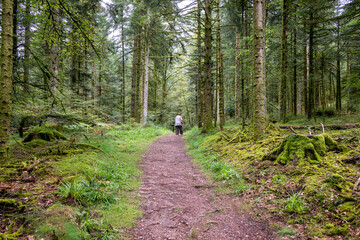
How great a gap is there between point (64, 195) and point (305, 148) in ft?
16.9

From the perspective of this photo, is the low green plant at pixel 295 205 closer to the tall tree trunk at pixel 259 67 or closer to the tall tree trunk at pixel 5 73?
the tall tree trunk at pixel 259 67

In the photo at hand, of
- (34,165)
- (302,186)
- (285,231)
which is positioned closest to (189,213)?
(285,231)

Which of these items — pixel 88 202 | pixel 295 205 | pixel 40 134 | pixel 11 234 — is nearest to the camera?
pixel 11 234

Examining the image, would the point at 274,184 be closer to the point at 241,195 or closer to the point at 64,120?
the point at 241,195

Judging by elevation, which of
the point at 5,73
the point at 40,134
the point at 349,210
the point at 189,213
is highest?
the point at 5,73

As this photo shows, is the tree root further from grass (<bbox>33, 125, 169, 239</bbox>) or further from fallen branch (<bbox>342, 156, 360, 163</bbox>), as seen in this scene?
fallen branch (<bbox>342, 156, 360, 163</bbox>)

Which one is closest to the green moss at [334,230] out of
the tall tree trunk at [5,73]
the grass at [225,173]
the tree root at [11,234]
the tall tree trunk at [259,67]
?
the grass at [225,173]

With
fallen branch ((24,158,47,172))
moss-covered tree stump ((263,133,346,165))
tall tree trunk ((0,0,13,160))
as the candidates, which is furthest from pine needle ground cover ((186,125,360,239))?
tall tree trunk ((0,0,13,160))

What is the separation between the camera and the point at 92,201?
11.0 feet

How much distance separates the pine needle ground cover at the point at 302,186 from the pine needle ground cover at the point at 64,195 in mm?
2409

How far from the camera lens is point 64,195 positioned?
3070 mm

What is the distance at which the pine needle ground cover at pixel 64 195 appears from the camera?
2342 mm

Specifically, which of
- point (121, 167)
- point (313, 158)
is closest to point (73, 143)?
point (121, 167)

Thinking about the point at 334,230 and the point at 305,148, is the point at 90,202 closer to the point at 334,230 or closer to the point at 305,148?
the point at 334,230
